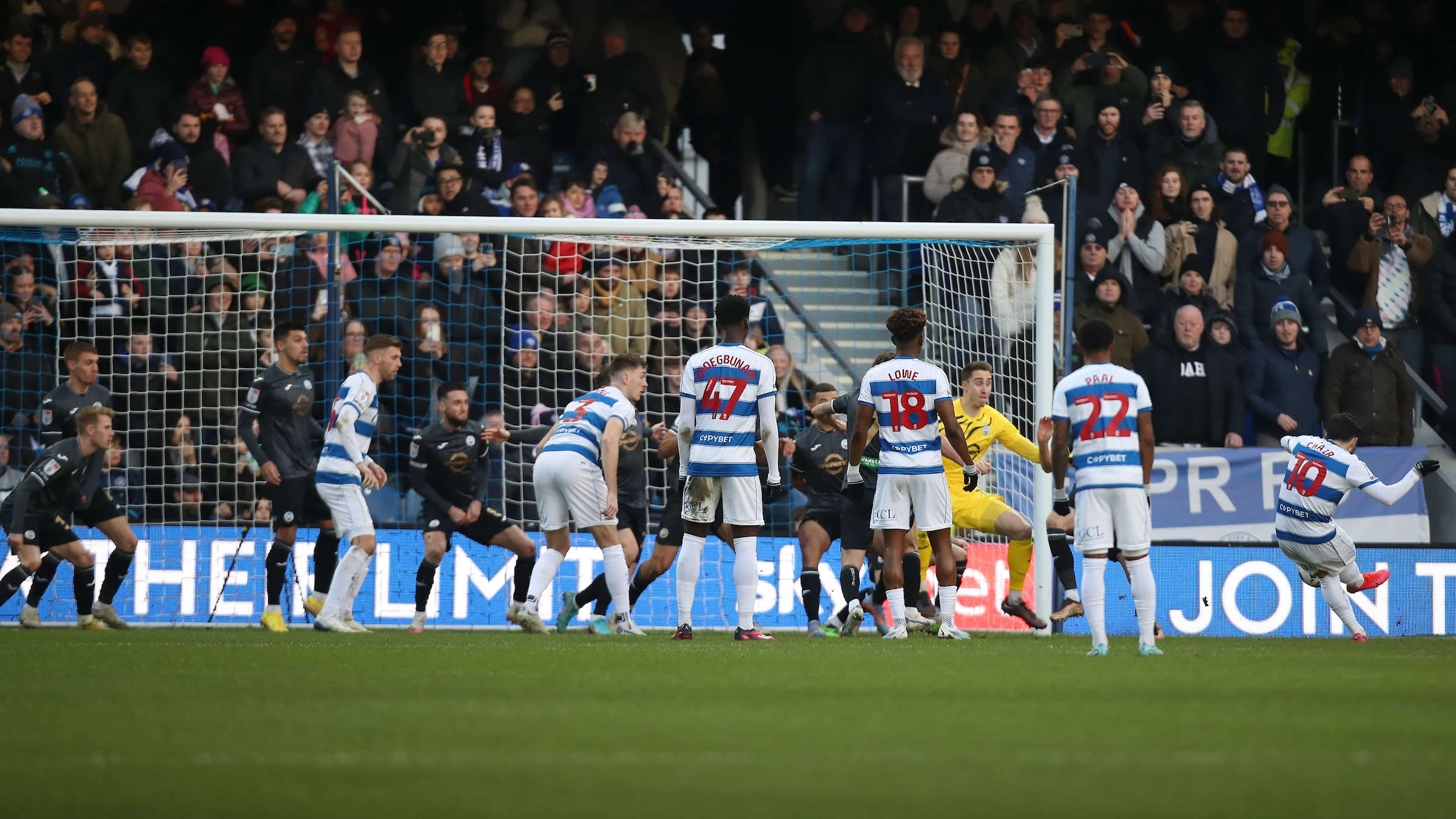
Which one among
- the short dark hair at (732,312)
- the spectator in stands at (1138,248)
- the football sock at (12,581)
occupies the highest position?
the spectator in stands at (1138,248)

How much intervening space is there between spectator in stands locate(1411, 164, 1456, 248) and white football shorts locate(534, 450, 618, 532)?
10.2 meters

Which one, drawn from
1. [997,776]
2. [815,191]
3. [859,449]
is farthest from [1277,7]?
[997,776]

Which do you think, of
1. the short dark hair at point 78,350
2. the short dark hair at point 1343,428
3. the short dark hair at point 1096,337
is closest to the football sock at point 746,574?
the short dark hair at point 1096,337

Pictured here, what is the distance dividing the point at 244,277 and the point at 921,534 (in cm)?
651

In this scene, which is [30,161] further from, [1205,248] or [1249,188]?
[1249,188]

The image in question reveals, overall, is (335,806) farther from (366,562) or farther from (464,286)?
(464,286)

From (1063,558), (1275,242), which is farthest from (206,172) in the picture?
(1275,242)

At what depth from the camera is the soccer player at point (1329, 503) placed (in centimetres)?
1130

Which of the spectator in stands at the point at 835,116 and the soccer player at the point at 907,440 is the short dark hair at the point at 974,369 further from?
the spectator in stands at the point at 835,116

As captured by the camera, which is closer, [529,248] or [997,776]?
[997,776]

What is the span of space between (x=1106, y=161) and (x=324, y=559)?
28.3ft

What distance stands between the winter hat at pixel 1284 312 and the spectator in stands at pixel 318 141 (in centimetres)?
918

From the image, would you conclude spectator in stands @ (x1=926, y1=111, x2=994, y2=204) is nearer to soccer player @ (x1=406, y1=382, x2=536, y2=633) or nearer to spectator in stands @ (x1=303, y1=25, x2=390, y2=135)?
spectator in stands @ (x1=303, y1=25, x2=390, y2=135)

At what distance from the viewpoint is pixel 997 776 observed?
434cm
